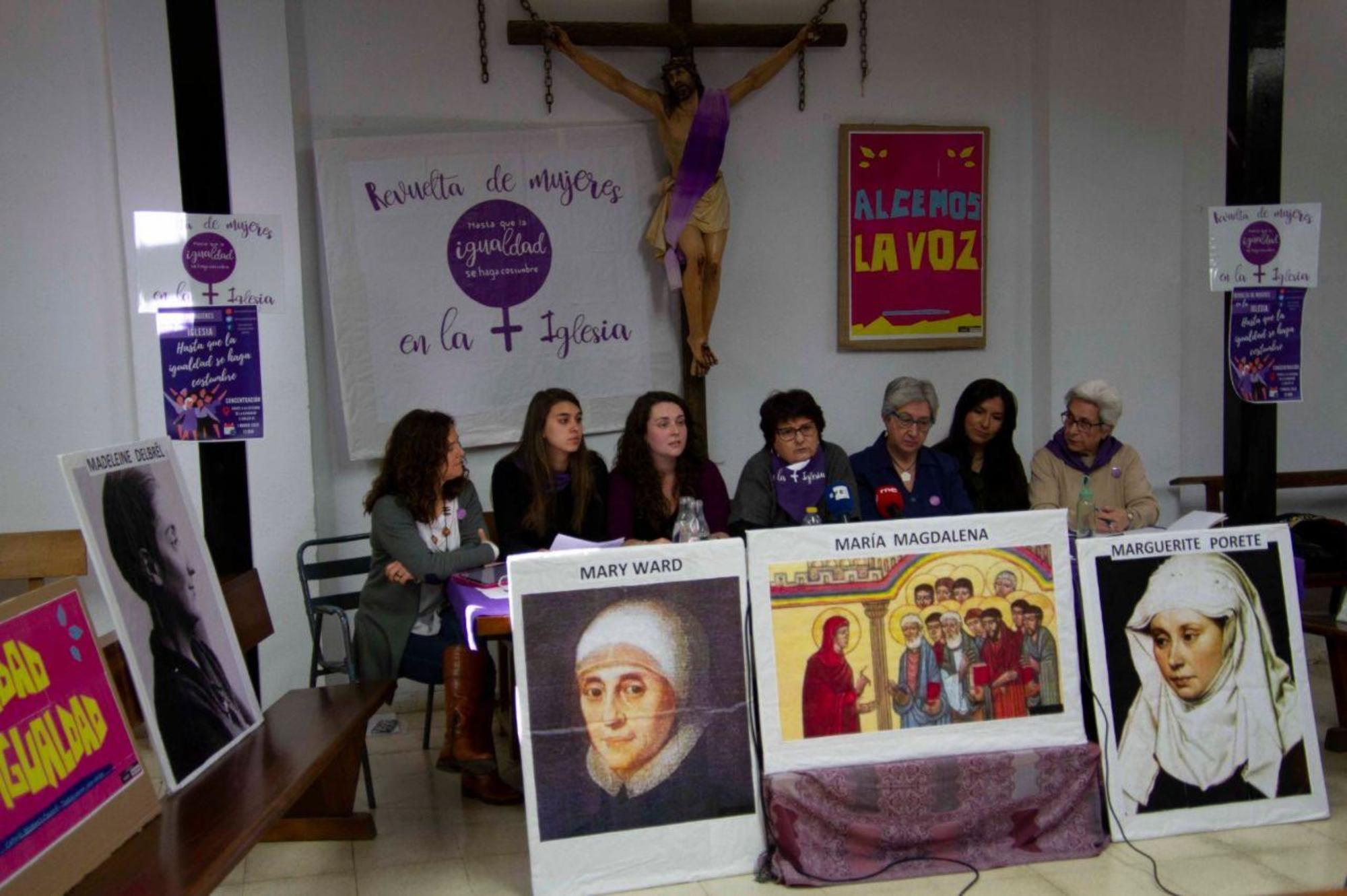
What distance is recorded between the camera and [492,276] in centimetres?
449

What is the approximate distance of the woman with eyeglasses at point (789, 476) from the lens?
379cm

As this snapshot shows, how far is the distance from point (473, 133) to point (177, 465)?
6.50 feet

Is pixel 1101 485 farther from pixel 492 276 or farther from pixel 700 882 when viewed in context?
pixel 492 276

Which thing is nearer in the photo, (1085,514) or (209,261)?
(209,261)

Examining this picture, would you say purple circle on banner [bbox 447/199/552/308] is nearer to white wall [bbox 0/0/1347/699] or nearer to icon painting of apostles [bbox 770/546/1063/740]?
white wall [bbox 0/0/1347/699]

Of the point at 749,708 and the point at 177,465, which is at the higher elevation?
the point at 177,465

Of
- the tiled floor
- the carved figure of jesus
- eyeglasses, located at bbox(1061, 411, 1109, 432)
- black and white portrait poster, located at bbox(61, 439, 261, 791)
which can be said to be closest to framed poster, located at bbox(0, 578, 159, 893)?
black and white portrait poster, located at bbox(61, 439, 261, 791)

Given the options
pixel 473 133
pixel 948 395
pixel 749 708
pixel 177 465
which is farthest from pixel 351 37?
pixel 749 708

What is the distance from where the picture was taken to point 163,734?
254cm

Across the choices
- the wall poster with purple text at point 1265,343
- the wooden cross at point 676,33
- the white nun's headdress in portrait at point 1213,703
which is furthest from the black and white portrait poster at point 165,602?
the wall poster with purple text at point 1265,343

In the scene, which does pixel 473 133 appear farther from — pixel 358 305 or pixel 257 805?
pixel 257 805

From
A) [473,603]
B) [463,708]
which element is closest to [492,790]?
[463,708]

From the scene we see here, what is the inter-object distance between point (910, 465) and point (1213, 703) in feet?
4.04

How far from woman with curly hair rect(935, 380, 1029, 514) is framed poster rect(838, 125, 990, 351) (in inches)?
28.1
